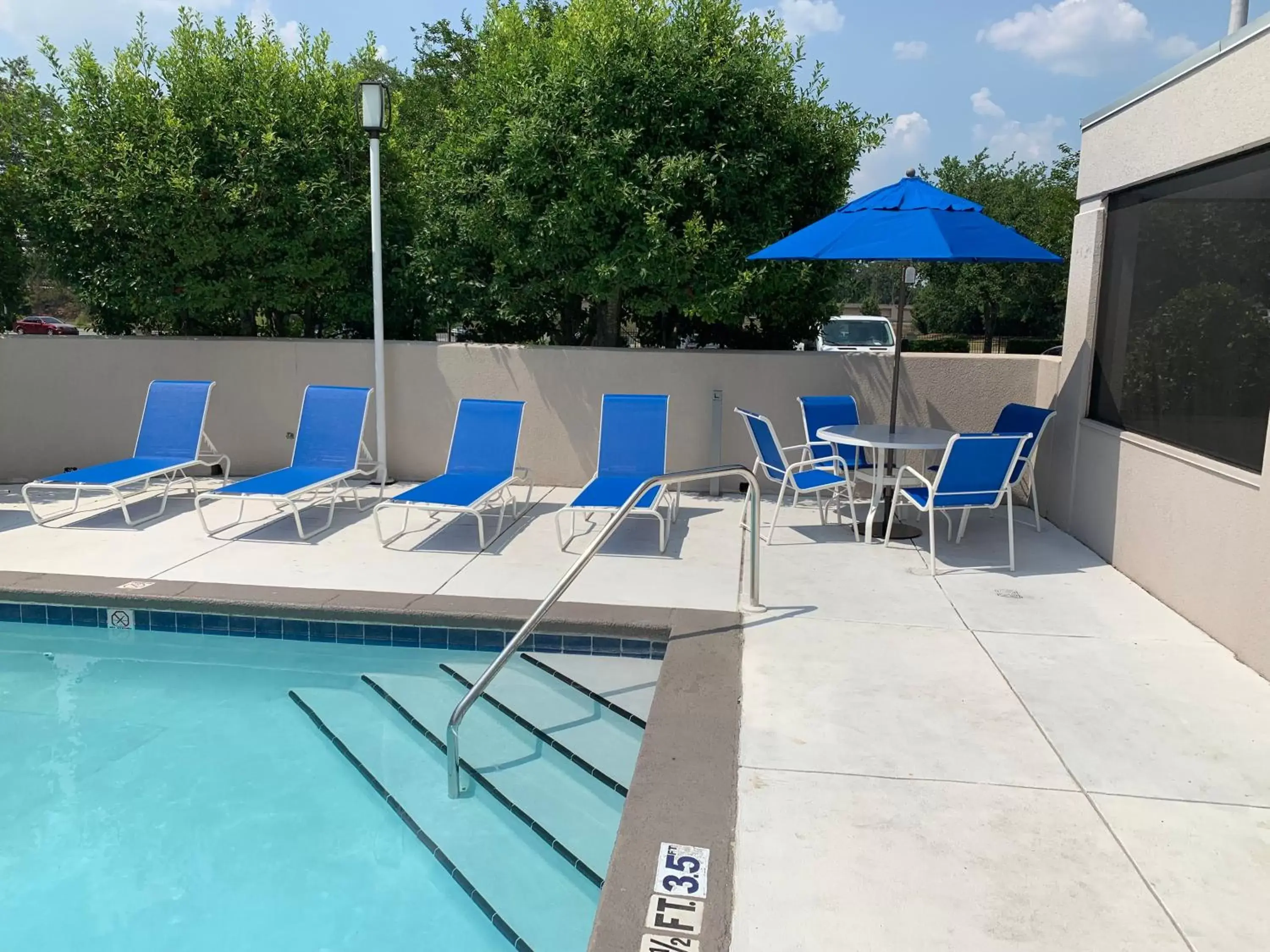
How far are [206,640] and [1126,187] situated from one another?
21.0 feet

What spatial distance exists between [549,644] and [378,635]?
3.17 feet

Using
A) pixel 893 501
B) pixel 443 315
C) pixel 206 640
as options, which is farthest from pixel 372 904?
pixel 443 315

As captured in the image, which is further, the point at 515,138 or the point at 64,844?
the point at 515,138

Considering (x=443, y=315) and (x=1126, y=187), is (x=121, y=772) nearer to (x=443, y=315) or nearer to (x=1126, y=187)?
(x=443, y=315)

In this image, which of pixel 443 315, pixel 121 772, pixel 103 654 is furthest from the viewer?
pixel 443 315

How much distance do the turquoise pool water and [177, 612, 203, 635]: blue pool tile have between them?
0.18 ft

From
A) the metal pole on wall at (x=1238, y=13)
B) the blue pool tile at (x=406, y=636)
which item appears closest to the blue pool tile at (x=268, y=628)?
the blue pool tile at (x=406, y=636)

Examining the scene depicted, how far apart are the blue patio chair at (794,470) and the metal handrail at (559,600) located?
153 cm

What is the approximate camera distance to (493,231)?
8.32 m

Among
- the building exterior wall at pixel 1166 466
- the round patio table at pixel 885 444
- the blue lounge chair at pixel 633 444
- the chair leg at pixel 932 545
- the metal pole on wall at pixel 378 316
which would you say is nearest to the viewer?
the building exterior wall at pixel 1166 466

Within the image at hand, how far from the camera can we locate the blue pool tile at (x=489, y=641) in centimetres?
505

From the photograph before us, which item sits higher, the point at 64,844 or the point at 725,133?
the point at 725,133

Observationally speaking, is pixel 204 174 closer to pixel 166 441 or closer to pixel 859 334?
pixel 166 441

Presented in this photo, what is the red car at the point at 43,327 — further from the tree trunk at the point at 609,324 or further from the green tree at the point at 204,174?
the tree trunk at the point at 609,324
